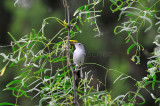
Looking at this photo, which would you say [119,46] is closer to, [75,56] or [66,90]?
[75,56]

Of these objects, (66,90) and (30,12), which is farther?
(30,12)

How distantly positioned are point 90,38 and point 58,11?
1.36 ft

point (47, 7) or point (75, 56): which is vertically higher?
point (47, 7)

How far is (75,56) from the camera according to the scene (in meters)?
1.58

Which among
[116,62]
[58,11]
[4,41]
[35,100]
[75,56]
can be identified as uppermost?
[58,11]

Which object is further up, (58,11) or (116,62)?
(58,11)

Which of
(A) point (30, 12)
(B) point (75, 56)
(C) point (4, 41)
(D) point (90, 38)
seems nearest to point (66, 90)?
(B) point (75, 56)

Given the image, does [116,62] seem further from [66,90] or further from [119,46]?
[66,90]

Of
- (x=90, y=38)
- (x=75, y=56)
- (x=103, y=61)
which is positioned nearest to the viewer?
(x=75, y=56)

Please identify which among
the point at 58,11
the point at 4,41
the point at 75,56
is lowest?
the point at 75,56

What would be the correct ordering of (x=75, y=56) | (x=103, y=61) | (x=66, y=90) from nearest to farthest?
(x=66, y=90), (x=75, y=56), (x=103, y=61)

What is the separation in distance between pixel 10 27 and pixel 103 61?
956 millimetres

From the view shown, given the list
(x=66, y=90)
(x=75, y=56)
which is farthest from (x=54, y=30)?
(x=66, y=90)

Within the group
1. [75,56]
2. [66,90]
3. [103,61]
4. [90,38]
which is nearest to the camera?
[66,90]
